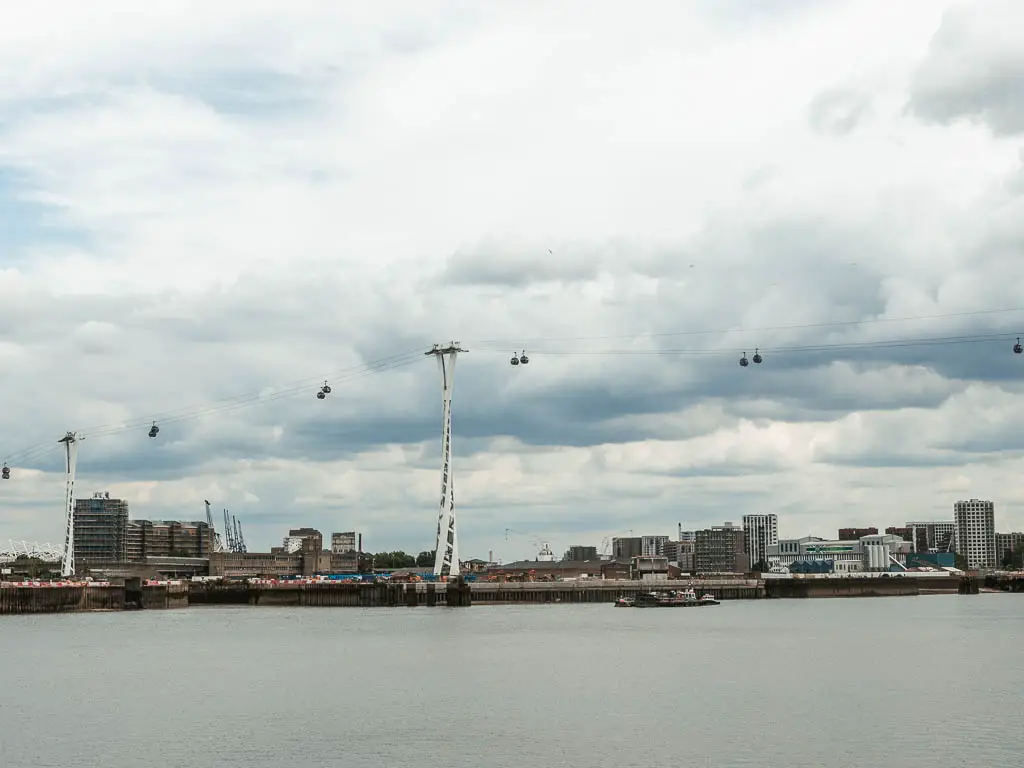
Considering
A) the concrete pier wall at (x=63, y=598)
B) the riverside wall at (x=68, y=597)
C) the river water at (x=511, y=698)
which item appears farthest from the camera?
the riverside wall at (x=68, y=597)

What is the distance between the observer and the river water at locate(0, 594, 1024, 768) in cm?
5538

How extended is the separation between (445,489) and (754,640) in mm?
69541

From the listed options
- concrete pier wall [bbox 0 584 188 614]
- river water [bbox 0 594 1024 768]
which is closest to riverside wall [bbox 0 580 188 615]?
concrete pier wall [bbox 0 584 188 614]

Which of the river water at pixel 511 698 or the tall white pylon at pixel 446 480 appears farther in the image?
the tall white pylon at pixel 446 480

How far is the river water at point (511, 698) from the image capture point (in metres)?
55.4

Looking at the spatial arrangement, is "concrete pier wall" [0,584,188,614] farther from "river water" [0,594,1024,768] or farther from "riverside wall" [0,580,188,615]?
"river water" [0,594,1024,768]

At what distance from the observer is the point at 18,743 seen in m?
58.6

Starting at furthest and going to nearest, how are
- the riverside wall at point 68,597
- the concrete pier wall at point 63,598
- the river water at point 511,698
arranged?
1. the riverside wall at point 68,597
2. the concrete pier wall at point 63,598
3. the river water at point 511,698

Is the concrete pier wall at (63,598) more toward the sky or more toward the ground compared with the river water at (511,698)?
more toward the sky

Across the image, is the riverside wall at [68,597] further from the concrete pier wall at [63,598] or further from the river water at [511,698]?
the river water at [511,698]

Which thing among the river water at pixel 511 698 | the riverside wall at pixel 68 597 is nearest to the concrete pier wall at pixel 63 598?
the riverside wall at pixel 68 597

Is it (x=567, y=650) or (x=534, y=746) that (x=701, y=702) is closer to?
(x=534, y=746)

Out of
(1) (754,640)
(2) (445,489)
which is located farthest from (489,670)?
(2) (445,489)

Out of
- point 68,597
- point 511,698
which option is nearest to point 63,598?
point 68,597
